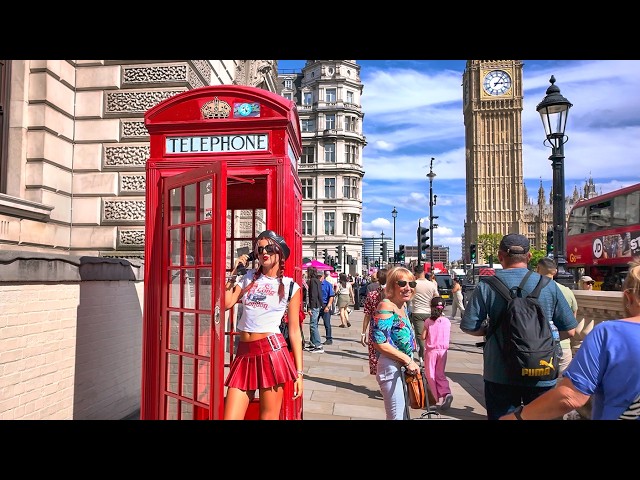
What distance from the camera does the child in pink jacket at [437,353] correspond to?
6.61m

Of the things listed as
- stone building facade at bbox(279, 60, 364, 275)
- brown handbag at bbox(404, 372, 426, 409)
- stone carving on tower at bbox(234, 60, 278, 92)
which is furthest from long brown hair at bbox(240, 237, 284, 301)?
stone building facade at bbox(279, 60, 364, 275)

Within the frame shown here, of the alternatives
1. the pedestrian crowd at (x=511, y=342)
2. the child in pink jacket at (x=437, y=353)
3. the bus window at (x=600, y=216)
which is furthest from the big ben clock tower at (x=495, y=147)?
the pedestrian crowd at (x=511, y=342)

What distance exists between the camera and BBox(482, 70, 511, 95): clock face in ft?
335

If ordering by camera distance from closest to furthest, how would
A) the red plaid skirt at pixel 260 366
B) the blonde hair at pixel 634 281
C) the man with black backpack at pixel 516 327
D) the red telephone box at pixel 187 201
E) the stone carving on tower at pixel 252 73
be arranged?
1. the blonde hair at pixel 634 281
2. the man with black backpack at pixel 516 327
3. the red plaid skirt at pixel 260 366
4. the red telephone box at pixel 187 201
5. the stone carving on tower at pixel 252 73

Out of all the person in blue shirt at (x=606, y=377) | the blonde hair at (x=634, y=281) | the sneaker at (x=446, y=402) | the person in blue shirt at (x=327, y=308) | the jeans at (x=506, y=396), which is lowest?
the sneaker at (x=446, y=402)

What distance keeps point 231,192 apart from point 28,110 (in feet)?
12.2

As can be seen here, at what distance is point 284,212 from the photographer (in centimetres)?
397

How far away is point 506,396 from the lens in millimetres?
3367

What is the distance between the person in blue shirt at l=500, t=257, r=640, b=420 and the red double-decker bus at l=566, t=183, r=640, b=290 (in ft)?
57.5

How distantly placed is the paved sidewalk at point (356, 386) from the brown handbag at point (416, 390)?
208 centimetres

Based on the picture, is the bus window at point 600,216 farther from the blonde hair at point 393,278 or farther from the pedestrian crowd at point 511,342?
the blonde hair at point 393,278

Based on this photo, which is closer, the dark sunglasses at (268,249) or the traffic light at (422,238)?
the dark sunglasses at (268,249)

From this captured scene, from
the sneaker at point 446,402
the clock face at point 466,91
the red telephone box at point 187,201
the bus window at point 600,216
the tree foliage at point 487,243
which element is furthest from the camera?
the clock face at point 466,91

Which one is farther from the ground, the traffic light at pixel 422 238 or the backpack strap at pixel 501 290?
the traffic light at pixel 422 238
